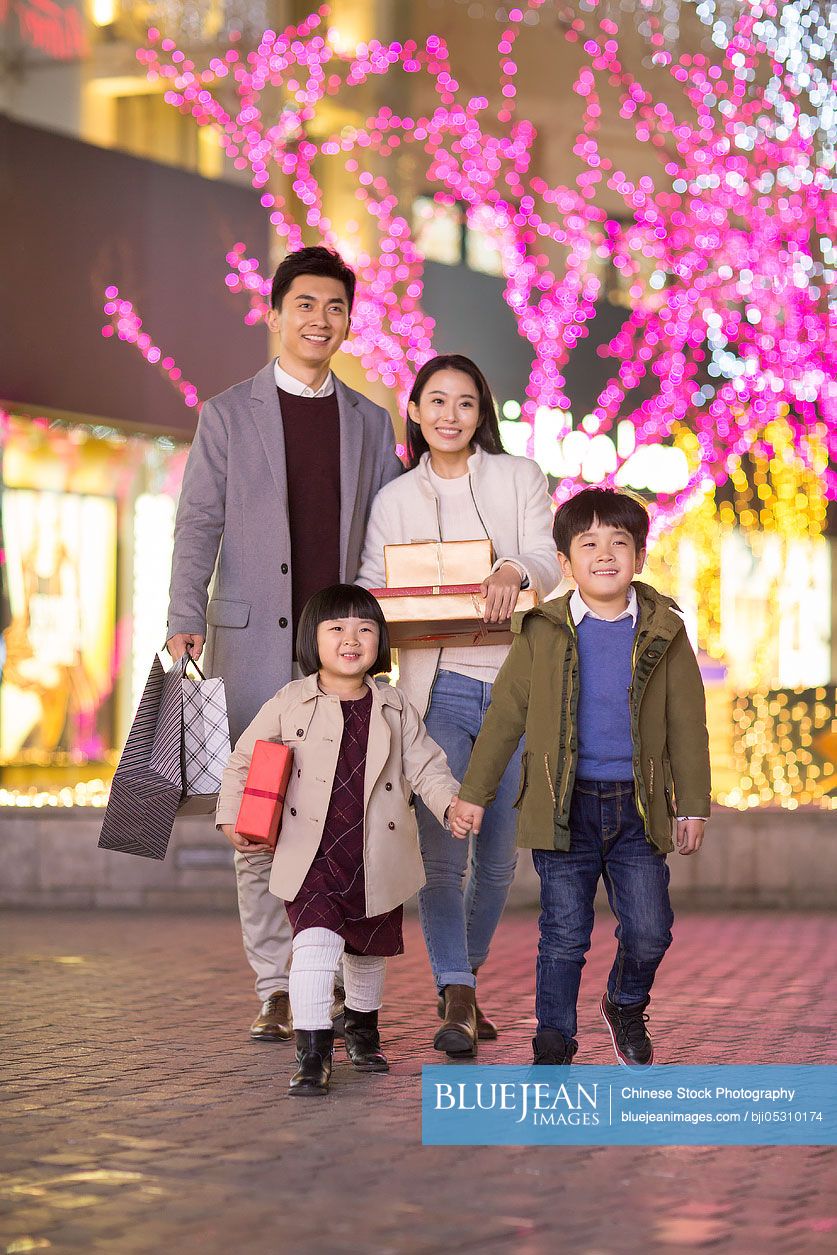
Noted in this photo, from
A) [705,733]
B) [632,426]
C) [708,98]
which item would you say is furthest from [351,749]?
[632,426]

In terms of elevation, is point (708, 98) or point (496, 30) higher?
point (496, 30)

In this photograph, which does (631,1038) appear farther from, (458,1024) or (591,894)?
(458,1024)

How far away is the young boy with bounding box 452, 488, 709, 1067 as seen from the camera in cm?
496

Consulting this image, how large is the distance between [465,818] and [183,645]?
1184 mm

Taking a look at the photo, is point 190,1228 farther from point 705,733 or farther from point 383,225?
point 383,225

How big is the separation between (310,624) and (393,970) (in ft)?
9.05

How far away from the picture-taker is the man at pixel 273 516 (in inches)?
233

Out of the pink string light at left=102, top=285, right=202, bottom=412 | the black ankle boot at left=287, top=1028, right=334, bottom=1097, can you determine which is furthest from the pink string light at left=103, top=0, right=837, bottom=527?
the black ankle boot at left=287, top=1028, right=334, bottom=1097

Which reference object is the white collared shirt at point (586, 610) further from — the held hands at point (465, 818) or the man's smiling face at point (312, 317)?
the man's smiling face at point (312, 317)

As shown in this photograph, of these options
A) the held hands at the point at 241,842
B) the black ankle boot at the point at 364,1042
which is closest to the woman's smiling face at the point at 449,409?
the held hands at the point at 241,842

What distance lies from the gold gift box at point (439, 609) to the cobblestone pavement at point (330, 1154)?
3.85ft

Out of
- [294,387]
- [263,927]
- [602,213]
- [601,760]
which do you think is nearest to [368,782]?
[601,760]

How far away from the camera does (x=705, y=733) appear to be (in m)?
5.09

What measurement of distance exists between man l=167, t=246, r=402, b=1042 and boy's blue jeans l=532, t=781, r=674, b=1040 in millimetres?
1162
